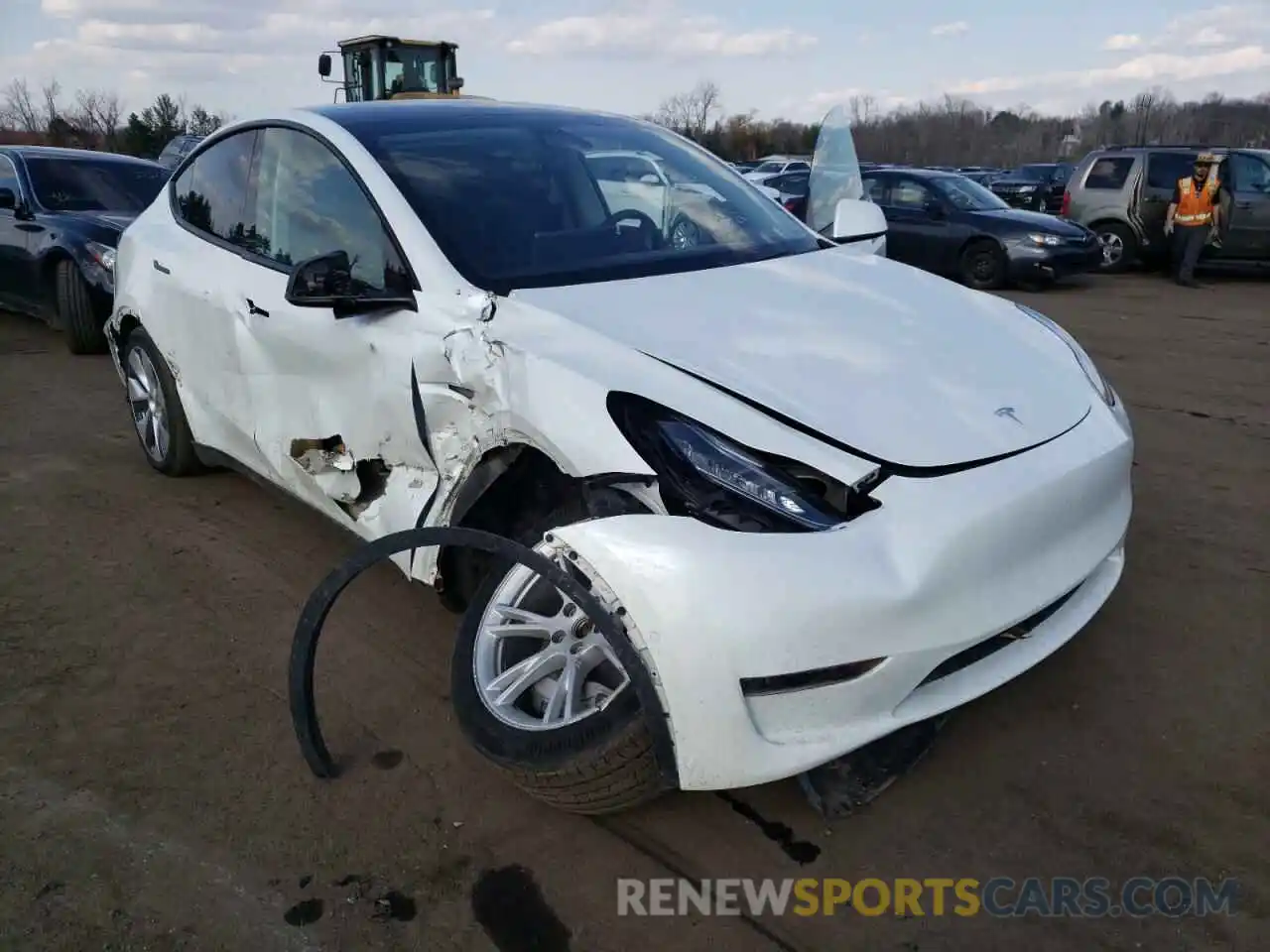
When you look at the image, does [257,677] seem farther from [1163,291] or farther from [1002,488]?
[1163,291]

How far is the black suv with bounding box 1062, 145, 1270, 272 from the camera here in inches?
472

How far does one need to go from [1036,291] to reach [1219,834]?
34.7 feet

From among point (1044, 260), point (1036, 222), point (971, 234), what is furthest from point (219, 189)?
point (1036, 222)

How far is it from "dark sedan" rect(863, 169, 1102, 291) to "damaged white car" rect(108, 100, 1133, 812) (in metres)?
8.77

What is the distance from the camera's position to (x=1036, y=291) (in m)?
11.8

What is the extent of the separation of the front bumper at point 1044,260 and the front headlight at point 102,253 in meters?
9.14

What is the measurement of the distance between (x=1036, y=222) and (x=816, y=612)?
Answer: 1100 centimetres

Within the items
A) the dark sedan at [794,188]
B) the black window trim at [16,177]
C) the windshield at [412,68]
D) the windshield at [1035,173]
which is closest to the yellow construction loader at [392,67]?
the windshield at [412,68]

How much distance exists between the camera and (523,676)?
94.1 inches

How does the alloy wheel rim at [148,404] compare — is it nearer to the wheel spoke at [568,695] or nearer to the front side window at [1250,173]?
the wheel spoke at [568,695]

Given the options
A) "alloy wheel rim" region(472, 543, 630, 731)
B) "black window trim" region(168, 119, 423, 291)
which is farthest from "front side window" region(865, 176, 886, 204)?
"alloy wheel rim" region(472, 543, 630, 731)

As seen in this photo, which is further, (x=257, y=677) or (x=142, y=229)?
(x=142, y=229)

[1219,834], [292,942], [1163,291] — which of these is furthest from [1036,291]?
[292,942]

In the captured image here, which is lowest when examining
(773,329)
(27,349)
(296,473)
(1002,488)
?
(27,349)
